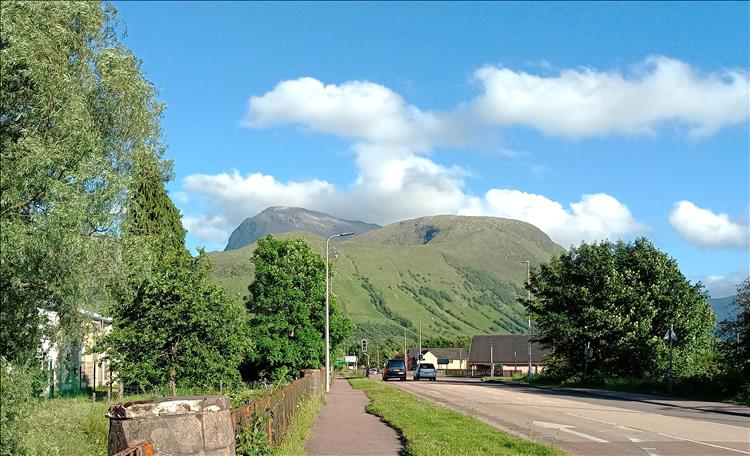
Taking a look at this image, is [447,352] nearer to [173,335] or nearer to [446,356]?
[446,356]

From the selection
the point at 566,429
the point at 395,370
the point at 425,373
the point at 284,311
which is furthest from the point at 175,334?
the point at 425,373

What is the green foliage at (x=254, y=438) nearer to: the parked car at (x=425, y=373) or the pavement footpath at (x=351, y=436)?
the pavement footpath at (x=351, y=436)

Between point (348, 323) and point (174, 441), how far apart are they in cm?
4296

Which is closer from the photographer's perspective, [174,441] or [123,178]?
[174,441]

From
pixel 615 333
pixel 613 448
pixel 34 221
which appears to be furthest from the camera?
pixel 615 333

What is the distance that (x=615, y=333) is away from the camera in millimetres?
48156

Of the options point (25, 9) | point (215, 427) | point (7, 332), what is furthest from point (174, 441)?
point (25, 9)

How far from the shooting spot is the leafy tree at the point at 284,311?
4191 centimetres

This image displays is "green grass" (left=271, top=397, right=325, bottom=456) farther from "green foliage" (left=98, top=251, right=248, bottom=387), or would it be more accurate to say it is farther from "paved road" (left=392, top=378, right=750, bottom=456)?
"paved road" (left=392, top=378, right=750, bottom=456)

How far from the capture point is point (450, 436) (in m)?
15.5

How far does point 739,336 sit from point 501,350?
121617mm

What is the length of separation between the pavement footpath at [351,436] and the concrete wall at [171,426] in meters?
6.28

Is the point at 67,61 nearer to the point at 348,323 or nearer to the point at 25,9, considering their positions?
the point at 25,9

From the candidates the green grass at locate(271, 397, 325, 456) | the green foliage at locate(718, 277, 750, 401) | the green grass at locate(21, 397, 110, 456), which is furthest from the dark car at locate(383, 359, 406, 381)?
the green grass at locate(21, 397, 110, 456)
